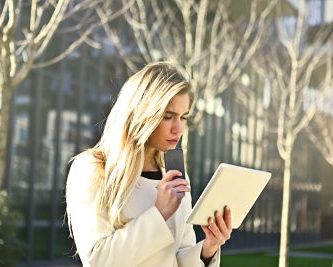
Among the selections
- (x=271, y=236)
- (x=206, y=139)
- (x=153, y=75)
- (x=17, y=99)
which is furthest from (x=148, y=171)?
(x=271, y=236)

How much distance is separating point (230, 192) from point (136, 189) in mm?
318

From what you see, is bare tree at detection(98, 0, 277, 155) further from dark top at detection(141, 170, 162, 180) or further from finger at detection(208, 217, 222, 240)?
finger at detection(208, 217, 222, 240)

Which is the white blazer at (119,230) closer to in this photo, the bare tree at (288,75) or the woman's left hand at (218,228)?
the woman's left hand at (218,228)

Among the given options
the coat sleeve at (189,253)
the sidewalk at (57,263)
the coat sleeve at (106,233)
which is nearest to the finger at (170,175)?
the coat sleeve at (106,233)

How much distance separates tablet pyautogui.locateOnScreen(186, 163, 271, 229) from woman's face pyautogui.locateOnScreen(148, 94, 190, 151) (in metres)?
0.21

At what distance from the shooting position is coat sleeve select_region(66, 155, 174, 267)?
1994 millimetres

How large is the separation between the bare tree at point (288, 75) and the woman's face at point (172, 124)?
889cm

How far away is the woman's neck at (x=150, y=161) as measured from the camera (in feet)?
7.44

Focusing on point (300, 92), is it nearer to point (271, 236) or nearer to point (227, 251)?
point (227, 251)

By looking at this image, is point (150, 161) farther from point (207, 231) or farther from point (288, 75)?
point (288, 75)

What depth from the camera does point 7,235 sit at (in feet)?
27.1

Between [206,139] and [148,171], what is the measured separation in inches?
755

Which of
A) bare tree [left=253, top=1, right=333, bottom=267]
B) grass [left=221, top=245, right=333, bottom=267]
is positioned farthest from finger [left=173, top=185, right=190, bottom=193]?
grass [left=221, top=245, right=333, bottom=267]

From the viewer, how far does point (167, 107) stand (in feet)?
7.04
